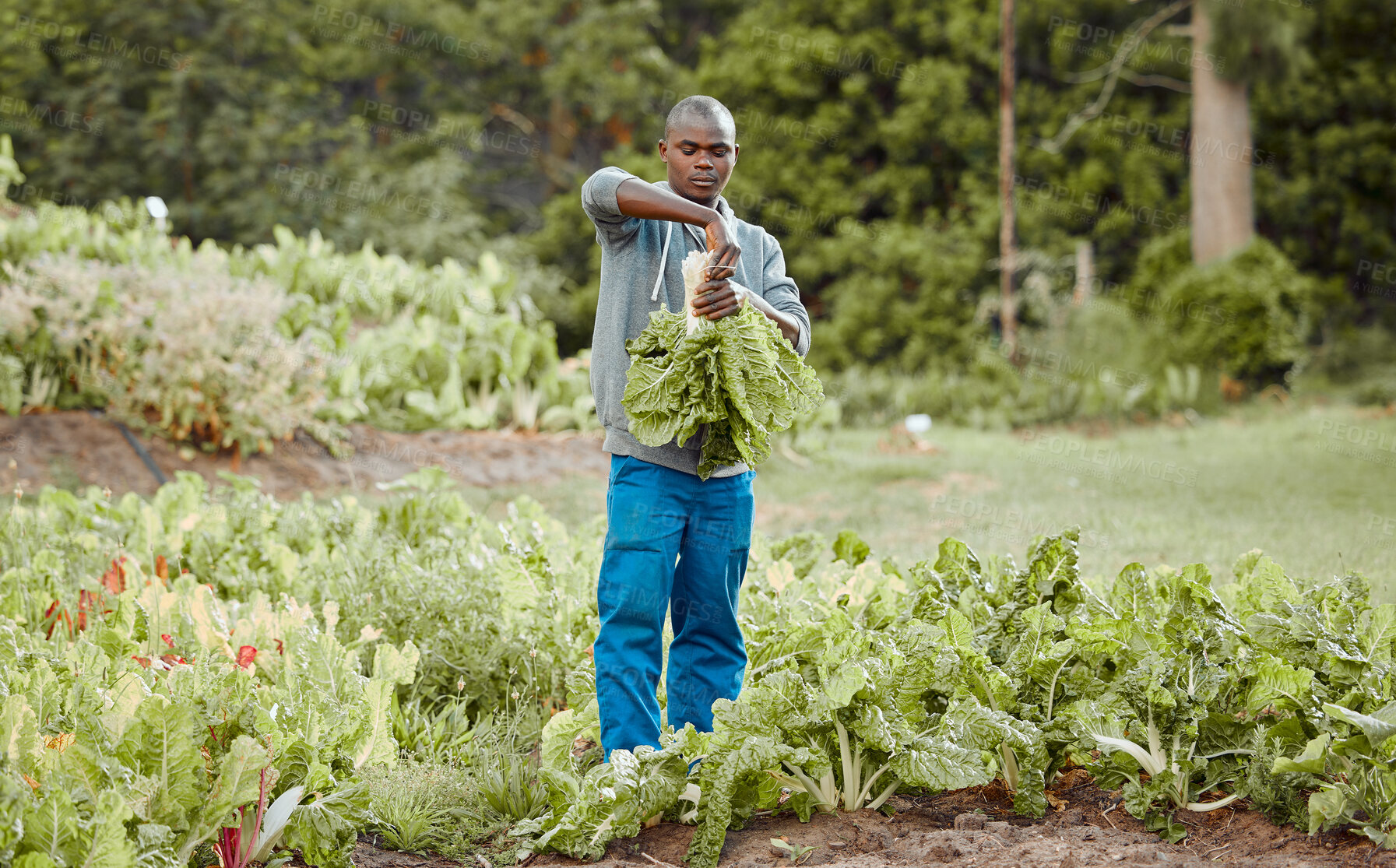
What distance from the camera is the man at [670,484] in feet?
8.29

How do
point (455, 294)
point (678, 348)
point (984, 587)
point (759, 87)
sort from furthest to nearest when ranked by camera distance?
Result: point (759, 87)
point (455, 294)
point (984, 587)
point (678, 348)

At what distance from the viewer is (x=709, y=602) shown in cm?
269

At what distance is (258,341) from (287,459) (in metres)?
0.80

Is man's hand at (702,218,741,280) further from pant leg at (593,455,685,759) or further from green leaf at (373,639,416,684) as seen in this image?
green leaf at (373,639,416,684)

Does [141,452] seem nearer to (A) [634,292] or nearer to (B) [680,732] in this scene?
(A) [634,292]

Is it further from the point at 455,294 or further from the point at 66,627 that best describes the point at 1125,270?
the point at 66,627

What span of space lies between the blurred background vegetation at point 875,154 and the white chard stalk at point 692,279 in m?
9.18

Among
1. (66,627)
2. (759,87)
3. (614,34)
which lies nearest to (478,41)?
(614,34)

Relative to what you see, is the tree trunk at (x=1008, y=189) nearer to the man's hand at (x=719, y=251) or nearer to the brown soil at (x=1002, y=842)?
the brown soil at (x=1002, y=842)

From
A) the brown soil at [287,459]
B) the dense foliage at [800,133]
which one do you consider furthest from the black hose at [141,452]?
the dense foliage at [800,133]

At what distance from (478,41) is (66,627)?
14.9 meters

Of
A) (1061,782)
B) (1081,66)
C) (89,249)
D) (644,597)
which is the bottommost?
(1061,782)

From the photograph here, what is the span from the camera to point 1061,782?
2.88 meters

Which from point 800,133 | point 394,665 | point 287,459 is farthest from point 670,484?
point 800,133
